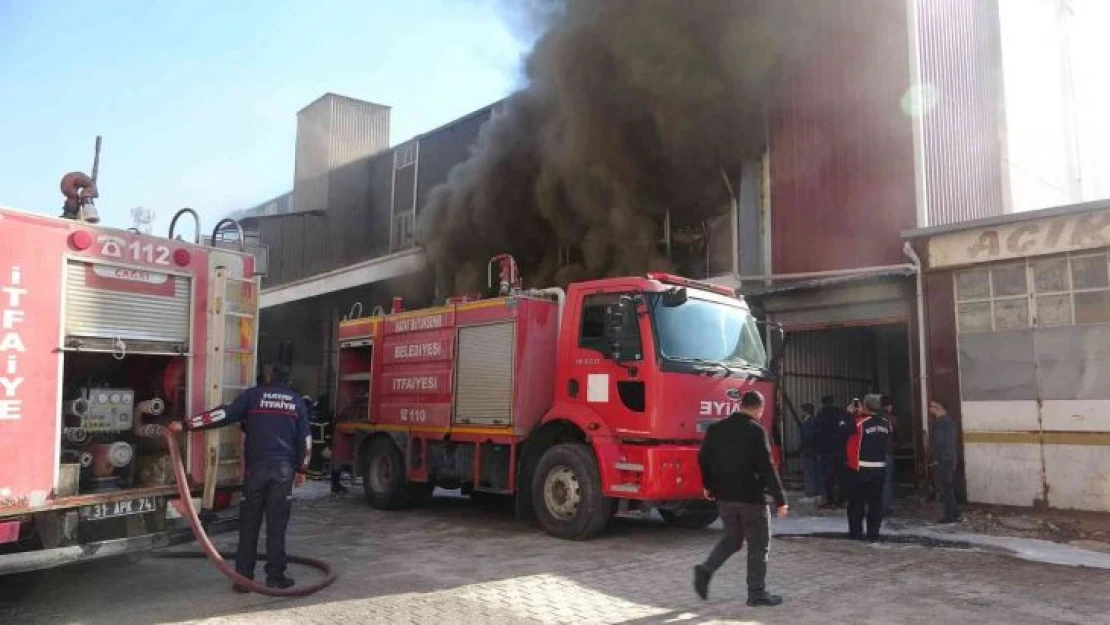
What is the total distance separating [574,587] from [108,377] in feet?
12.2

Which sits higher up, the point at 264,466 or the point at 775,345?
the point at 775,345

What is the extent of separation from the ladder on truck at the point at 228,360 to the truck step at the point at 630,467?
130 inches

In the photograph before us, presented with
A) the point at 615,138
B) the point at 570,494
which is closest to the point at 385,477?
the point at 570,494

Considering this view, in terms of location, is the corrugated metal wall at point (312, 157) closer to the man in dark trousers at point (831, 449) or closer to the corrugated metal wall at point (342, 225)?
the corrugated metal wall at point (342, 225)

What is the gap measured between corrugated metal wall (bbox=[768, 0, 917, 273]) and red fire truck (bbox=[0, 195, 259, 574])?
8.96 m

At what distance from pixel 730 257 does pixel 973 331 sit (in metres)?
4.57

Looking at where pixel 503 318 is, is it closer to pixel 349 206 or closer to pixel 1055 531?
pixel 1055 531

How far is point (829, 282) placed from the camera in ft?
39.3

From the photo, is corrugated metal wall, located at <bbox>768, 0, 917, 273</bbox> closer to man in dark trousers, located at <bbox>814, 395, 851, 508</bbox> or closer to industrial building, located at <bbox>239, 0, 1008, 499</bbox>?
industrial building, located at <bbox>239, 0, 1008, 499</bbox>

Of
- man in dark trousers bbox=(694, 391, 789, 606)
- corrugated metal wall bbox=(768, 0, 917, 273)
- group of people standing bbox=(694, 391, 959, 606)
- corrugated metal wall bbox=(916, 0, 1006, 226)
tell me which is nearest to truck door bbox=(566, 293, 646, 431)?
group of people standing bbox=(694, 391, 959, 606)

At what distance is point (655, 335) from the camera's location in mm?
7691

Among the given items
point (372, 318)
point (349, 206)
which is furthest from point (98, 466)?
point (349, 206)

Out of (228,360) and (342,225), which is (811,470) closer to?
(228,360)

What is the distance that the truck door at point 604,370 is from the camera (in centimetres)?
770
